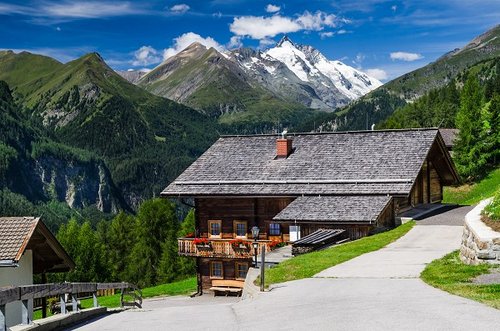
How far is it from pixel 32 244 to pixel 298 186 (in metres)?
20.4

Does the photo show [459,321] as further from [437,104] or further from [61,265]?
[437,104]

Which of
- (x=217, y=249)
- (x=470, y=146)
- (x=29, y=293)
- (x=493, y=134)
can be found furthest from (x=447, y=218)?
(x=493, y=134)

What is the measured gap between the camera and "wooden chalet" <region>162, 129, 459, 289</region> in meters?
33.7

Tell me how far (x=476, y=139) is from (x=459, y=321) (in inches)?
2349

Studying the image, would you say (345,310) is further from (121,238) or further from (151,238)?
(121,238)

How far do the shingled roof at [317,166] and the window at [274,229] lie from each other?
210 centimetres

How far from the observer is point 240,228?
39.0 m

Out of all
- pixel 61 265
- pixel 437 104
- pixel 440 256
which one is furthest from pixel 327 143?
pixel 437 104

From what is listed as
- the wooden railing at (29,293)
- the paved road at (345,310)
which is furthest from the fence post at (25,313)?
the paved road at (345,310)

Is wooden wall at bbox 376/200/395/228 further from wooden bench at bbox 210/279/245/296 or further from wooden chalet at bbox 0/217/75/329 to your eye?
wooden chalet at bbox 0/217/75/329

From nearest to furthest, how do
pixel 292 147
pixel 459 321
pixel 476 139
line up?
pixel 459 321 < pixel 292 147 < pixel 476 139

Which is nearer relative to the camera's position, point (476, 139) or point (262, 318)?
point (262, 318)

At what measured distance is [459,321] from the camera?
1041 cm

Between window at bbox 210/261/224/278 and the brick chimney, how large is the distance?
7475 millimetres
